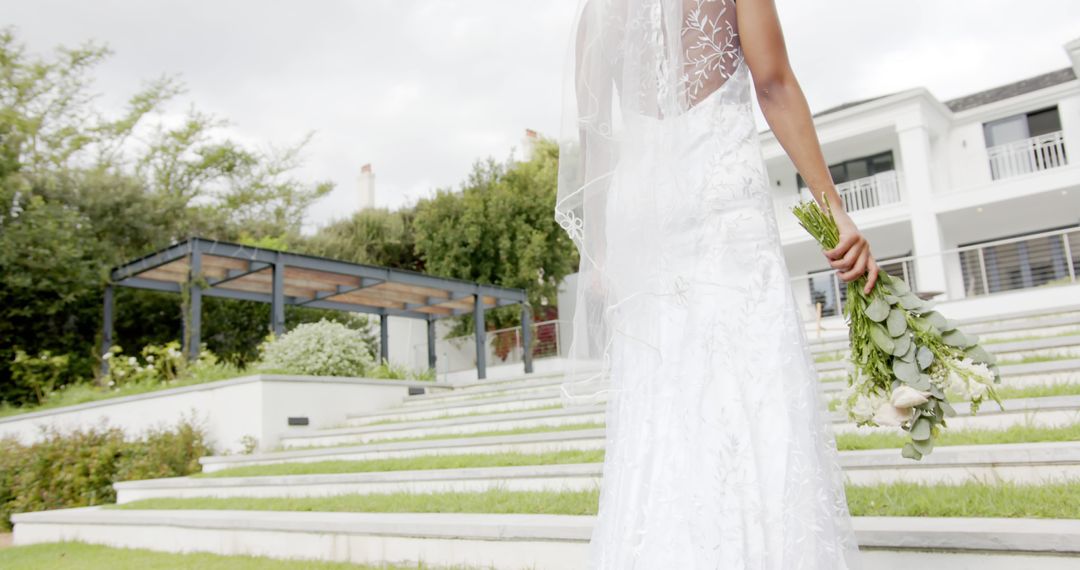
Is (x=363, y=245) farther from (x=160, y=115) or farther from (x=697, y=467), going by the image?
(x=697, y=467)

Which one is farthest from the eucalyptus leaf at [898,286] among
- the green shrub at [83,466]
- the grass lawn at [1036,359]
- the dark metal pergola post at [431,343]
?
the dark metal pergola post at [431,343]

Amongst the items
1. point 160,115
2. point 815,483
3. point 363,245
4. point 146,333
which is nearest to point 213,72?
point 160,115

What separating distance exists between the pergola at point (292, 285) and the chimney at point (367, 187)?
1176 centimetres

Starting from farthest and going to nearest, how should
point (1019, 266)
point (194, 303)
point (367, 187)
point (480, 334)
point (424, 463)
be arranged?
point (367, 187) → point (1019, 266) → point (480, 334) → point (194, 303) → point (424, 463)

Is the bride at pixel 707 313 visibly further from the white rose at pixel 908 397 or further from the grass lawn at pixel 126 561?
the grass lawn at pixel 126 561

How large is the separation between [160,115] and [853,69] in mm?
21340

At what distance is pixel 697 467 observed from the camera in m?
1.62

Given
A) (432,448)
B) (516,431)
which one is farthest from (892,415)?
(432,448)

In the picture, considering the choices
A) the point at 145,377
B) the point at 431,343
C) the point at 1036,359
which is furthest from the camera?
the point at 431,343

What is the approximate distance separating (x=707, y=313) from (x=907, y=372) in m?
0.51

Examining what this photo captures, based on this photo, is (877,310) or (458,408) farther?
(458,408)

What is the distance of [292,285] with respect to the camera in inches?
535

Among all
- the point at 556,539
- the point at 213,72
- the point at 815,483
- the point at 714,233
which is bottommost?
the point at 556,539

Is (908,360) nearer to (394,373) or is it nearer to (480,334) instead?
(394,373)
